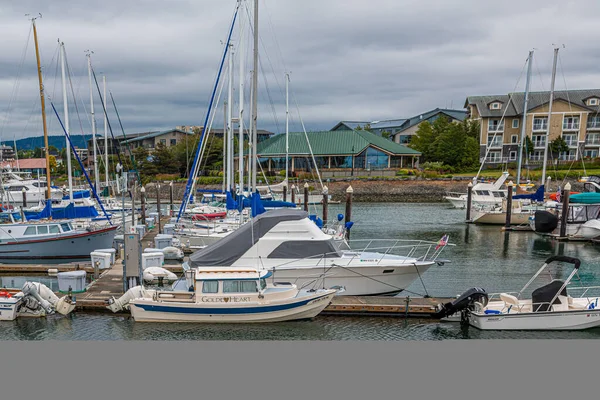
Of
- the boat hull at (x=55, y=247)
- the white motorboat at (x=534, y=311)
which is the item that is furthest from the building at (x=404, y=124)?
the white motorboat at (x=534, y=311)

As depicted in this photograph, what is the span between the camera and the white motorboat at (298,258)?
16641 mm

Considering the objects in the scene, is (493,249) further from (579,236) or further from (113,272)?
(113,272)

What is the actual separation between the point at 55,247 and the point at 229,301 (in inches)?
587

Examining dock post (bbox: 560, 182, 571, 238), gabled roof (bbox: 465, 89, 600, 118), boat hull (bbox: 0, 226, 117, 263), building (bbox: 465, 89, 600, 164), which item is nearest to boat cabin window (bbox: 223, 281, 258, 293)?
boat hull (bbox: 0, 226, 117, 263)

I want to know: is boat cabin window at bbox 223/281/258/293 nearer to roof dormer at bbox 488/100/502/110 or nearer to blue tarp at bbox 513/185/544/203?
blue tarp at bbox 513/185/544/203

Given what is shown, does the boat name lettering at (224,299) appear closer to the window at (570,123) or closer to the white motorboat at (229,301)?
the white motorboat at (229,301)

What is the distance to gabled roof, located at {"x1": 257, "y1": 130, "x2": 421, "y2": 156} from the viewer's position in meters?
72.4

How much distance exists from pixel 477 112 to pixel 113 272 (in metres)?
76.5

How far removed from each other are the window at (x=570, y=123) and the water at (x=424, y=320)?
45.8 metres

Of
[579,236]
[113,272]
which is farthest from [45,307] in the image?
[579,236]

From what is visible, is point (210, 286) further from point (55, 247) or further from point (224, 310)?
point (55, 247)

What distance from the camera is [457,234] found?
35875 millimetres

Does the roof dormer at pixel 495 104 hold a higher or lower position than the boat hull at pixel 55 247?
higher

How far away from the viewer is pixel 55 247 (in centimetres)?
2511
